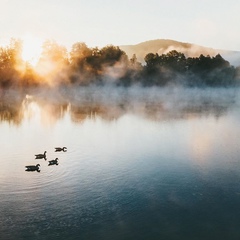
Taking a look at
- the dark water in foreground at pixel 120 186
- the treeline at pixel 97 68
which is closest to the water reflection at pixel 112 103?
the treeline at pixel 97 68

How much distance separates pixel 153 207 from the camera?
25.9 m

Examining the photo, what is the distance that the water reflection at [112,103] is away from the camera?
77000 mm

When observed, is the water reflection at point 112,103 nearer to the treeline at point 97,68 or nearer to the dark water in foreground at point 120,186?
the treeline at point 97,68

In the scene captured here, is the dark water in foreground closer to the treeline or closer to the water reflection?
the water reflection

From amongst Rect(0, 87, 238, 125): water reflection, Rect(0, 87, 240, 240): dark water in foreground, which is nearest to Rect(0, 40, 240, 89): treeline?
Rect(0, 87, 238, 125): water reflection

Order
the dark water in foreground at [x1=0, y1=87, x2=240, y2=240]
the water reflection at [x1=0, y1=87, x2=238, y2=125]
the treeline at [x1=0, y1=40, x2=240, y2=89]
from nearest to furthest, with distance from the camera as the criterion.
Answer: the dark water in foreground at [x1=0, y1=87, x2=240, y2=240] → the water reflection at [x1=0, y1=87, x2=238, y2=125] → the treeline at [x1=0, y1=40, x2=240, y2=89]

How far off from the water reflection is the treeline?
474 cm

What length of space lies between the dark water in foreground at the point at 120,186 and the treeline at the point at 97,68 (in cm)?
8813

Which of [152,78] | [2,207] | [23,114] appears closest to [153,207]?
[2,207]

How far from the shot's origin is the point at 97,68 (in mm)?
158000

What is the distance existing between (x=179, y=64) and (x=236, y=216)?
156m

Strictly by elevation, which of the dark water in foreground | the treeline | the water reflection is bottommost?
the water reflection

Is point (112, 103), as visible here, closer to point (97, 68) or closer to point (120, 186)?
point (97, 68)

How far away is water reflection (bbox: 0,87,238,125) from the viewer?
77.0 metres
